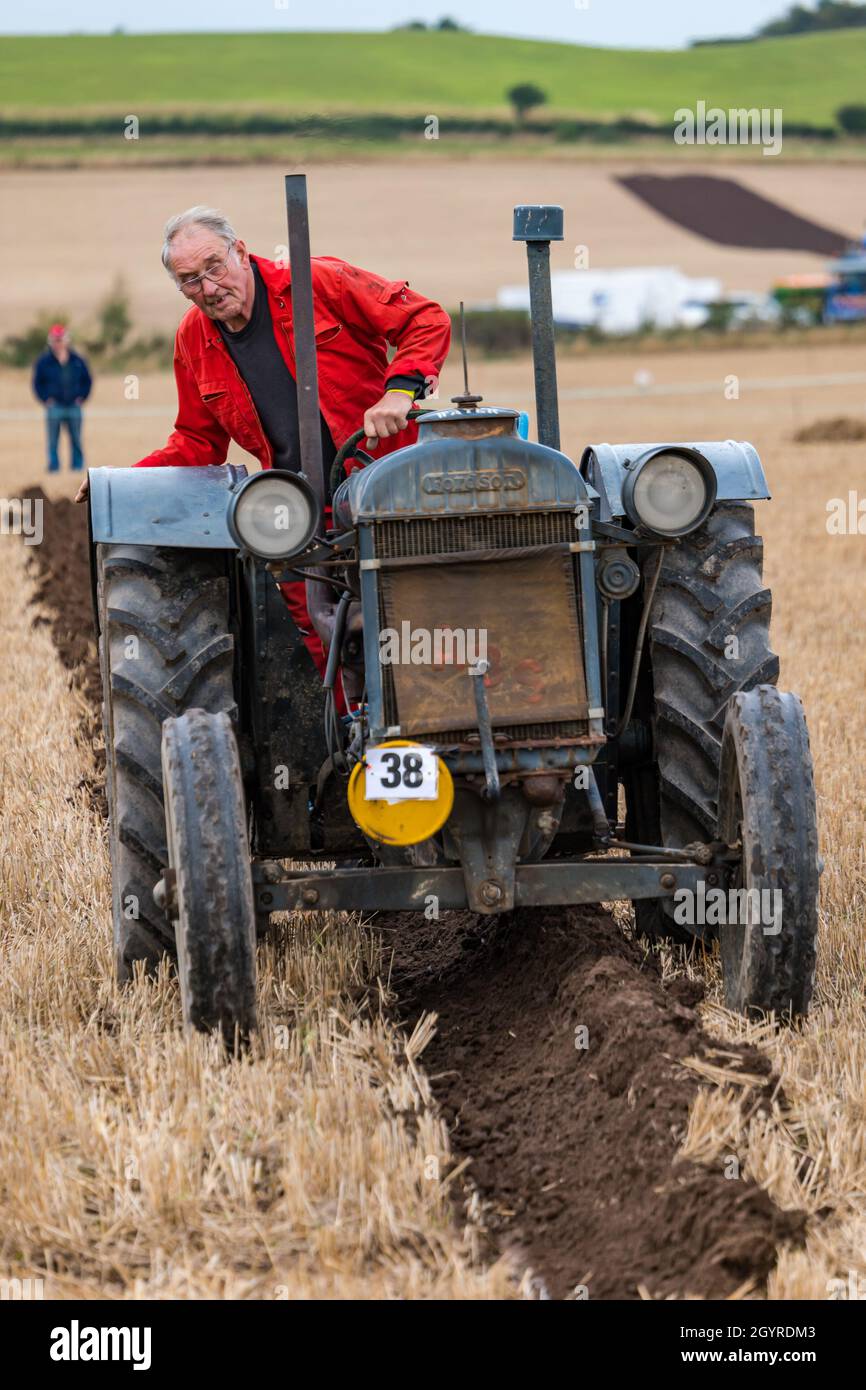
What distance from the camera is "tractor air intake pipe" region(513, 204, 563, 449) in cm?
468

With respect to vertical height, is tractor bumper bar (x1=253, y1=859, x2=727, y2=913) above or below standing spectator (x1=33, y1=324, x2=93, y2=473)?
below

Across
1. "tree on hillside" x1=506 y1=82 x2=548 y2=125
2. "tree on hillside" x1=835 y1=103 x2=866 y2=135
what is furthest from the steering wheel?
"tree on hillside" x1=835 y1=103 x2=866 y2=135

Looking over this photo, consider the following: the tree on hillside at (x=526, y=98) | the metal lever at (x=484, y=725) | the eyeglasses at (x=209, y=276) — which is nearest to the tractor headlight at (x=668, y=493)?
the metal lever at (x=484, y=725)

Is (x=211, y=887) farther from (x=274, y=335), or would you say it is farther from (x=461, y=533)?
(x=274, y=335)

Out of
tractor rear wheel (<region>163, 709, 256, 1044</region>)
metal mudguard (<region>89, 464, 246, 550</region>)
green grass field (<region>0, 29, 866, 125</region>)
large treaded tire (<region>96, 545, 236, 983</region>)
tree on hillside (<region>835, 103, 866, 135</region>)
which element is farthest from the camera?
tree on hillside (<region>835, 103, 866, 135</region>)

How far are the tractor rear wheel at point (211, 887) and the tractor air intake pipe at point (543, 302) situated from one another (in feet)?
4.12

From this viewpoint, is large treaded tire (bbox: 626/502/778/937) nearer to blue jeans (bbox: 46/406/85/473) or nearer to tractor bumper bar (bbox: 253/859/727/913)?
tractor bumper bar (bbox: 253/859/727/913)

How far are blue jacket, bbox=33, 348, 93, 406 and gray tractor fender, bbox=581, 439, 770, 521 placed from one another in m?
16.7

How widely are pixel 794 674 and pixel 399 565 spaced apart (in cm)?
492

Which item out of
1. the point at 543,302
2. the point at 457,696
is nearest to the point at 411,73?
the point at 543,302

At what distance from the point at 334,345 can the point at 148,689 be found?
3.61 feet

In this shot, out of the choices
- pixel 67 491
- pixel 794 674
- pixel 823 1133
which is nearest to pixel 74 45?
pixel 67 491

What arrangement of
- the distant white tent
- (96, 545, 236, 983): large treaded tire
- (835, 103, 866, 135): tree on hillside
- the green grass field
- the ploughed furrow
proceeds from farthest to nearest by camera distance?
(835, 103, 866, 135): tree on hillside, the green grass field, the distant white tent, (96, 545, 236, 983): large treaded tire, the ploughed furrow
